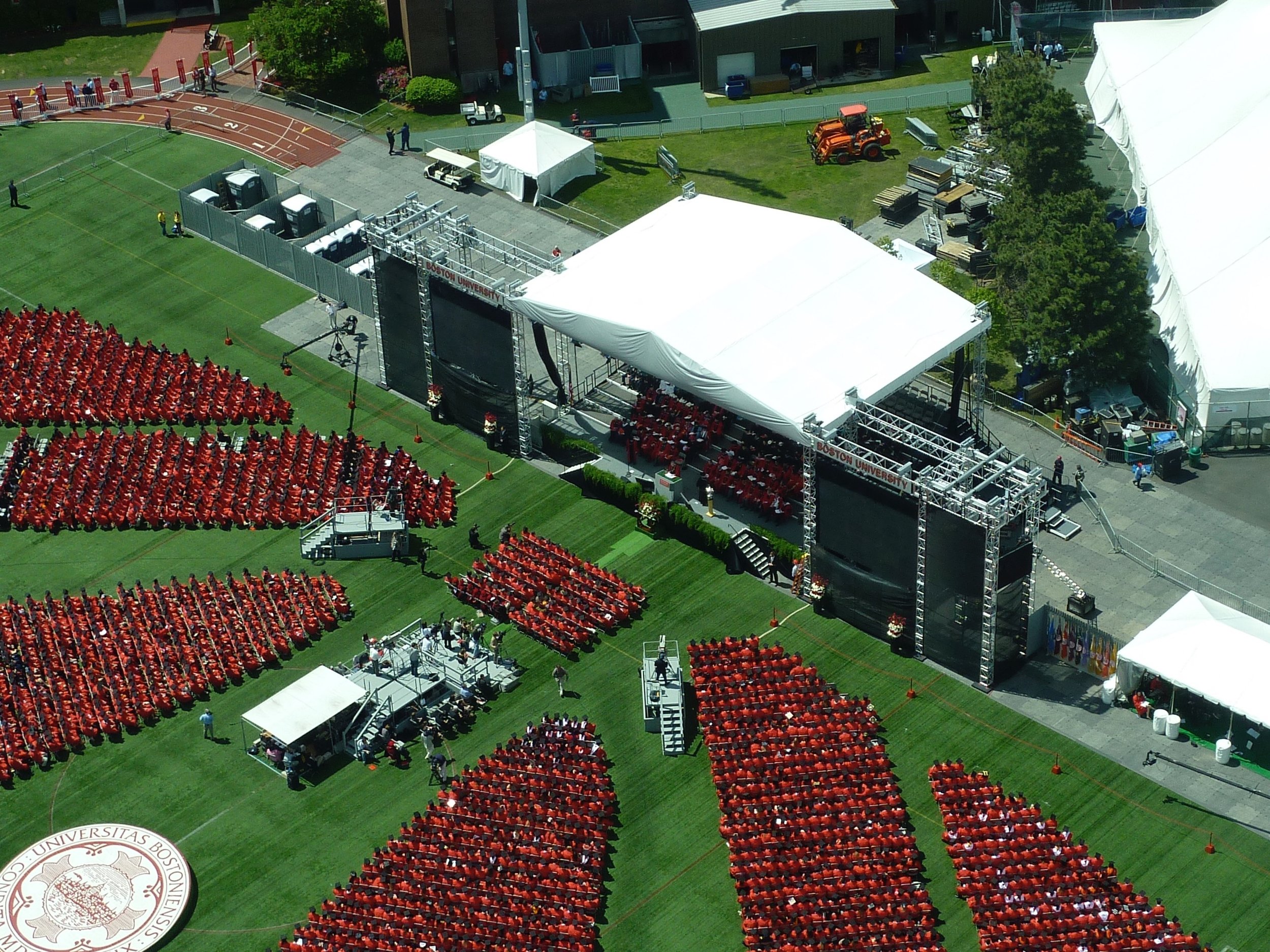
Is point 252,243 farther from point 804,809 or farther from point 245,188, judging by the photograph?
point 804,809

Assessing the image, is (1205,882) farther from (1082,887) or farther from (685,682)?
(685,682)

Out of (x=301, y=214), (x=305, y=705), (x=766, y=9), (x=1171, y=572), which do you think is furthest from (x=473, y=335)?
(x=766, y=9)

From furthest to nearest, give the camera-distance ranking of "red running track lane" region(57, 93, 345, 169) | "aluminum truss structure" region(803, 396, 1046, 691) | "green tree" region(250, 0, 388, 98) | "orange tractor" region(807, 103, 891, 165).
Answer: "green tree" region(250, 0, 388, 98)
"red running track lane" region(57, 93, 345, 169)
"orange tractor" region(807, 103, 891, 165)
"aluminum truss structure" region(803, 396, 1046, 691)

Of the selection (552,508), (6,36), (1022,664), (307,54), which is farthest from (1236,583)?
(6,36)

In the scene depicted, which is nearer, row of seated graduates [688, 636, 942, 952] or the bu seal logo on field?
row of seated graduates [688, 636, 942, 952]

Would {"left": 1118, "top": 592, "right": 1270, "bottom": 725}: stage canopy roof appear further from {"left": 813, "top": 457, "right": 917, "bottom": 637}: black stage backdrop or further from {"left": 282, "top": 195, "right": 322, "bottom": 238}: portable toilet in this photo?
{"left": 282, "top": 195, "right": 322, "bottom": 238}: portable toilet

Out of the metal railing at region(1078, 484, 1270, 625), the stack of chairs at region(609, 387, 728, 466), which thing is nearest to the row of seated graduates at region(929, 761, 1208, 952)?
the metal railing at region(1078, 484, 1270, 625)
